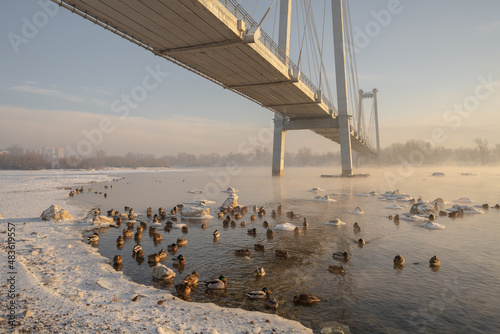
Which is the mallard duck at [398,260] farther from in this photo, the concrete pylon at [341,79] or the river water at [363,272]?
the concrete pylon at [341,79]

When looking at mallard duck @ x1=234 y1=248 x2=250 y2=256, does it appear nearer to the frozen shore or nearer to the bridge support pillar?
the frozen shore

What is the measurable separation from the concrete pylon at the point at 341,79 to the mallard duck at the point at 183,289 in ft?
155

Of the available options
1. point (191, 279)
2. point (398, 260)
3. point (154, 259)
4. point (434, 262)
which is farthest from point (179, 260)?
point (434, 262)

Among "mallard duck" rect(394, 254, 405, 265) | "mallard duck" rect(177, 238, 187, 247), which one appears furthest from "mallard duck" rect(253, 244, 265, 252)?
"mallard duck" rect(394, 254, 405, 265)

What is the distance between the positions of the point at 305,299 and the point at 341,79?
166 feet

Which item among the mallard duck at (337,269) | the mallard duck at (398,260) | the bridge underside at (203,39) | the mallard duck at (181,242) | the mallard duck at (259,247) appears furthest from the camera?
the bridge underside at (203,39)

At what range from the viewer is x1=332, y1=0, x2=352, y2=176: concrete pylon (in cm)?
5034

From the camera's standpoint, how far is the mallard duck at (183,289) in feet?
20.9

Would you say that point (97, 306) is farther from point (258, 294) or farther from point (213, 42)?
point (213, 42)

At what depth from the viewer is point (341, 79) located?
50844 mm

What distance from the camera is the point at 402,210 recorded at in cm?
1800

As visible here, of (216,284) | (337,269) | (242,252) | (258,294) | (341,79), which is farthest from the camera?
(341,79)

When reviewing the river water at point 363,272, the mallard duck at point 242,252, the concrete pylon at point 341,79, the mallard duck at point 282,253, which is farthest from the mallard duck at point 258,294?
the concrete pylon at point 341,79

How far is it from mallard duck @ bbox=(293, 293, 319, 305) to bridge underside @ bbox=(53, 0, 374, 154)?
1414 cm
